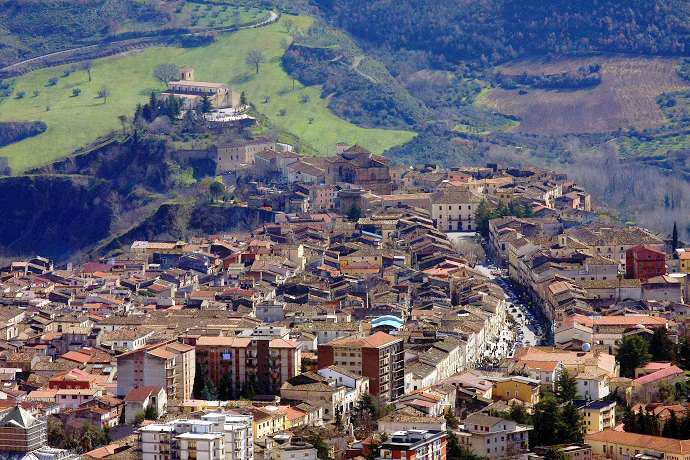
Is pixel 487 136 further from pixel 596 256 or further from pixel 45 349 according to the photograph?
pixel 45 349

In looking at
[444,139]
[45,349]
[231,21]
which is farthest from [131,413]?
[231,21]

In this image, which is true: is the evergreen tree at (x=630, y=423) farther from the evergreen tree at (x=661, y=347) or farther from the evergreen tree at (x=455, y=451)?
the evergreen tree at (x=661, y=347)

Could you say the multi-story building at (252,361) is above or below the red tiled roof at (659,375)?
above

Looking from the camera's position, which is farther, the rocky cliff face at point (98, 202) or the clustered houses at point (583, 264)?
the rocky cliff face at point (98, 202)

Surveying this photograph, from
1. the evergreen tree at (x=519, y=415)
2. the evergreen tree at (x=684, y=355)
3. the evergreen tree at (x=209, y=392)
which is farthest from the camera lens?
the evergreen tree at (x=684, y=355)

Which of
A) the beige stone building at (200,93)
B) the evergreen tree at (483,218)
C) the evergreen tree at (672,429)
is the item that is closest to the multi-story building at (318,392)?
the evergreen tree at (672,429)

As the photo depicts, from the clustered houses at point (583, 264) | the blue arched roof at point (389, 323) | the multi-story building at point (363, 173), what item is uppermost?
the multi-story building at point (363, 173)

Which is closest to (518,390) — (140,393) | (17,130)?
(140,393)
